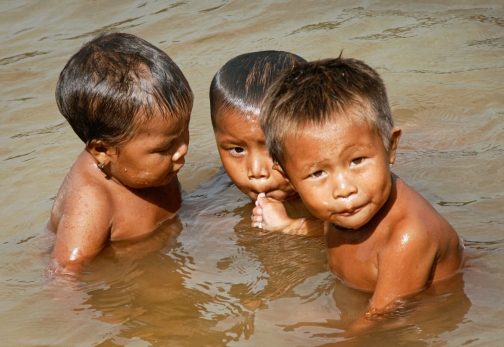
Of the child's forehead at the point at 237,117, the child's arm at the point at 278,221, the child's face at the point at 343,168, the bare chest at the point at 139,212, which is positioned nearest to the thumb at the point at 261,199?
the child's arm at the point at 278,221

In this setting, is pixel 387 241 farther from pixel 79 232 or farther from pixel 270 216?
pixel 79 232

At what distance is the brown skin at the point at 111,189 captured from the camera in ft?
13.0

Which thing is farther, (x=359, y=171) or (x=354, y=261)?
(x=354, y=261)

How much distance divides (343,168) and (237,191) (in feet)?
6.68

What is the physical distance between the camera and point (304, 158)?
10.2 ft

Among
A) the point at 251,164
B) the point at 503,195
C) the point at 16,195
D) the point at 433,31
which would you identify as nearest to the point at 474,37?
the point at 433,31

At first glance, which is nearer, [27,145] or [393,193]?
[393,193]

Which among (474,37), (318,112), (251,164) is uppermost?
(318,112)

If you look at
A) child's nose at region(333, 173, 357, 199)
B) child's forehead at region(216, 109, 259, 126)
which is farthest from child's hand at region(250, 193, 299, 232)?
child's nose at region(333, 173, 357, 199)

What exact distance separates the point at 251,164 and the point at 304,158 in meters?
1.13

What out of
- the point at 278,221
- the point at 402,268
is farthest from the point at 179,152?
the point at 402,268

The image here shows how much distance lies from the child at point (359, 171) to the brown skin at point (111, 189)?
882 millimetres

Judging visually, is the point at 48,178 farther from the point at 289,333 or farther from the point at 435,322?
the point at 435,322

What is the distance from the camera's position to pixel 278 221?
4.22 m
